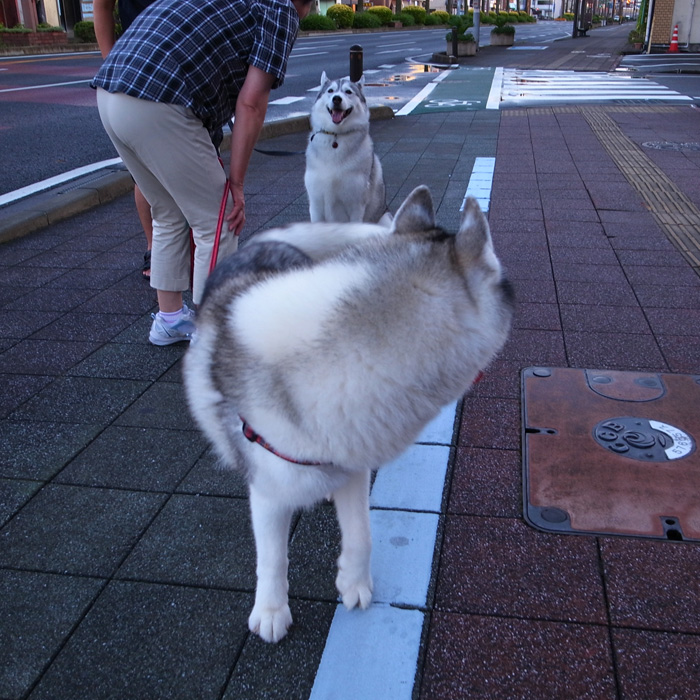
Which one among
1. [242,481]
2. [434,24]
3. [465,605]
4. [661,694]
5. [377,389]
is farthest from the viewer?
[434,24]

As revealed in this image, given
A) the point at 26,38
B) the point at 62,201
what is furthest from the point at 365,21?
the point at 62,201

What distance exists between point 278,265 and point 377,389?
0.57 meters

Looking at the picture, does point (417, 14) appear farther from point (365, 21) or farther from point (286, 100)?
point (286, 100)

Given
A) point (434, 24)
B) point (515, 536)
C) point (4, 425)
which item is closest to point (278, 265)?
point (515, 536)

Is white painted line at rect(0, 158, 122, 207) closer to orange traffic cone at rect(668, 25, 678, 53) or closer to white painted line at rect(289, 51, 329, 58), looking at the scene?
white painted line at rect(289, 51, 329, 58)

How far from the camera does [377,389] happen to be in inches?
61.3

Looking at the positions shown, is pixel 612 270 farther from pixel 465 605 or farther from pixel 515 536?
pixel 465 605

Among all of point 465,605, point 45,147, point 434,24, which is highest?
point 434,24

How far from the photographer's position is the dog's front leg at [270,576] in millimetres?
1920

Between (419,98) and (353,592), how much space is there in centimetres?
1451

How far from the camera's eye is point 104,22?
3.81 meters

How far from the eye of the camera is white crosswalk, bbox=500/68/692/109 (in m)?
14.5

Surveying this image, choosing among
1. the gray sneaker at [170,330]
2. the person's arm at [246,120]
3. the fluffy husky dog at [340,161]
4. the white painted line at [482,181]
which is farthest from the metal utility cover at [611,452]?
the white painted line at [482,181]

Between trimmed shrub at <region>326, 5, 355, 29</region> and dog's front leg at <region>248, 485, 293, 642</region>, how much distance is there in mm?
44545
